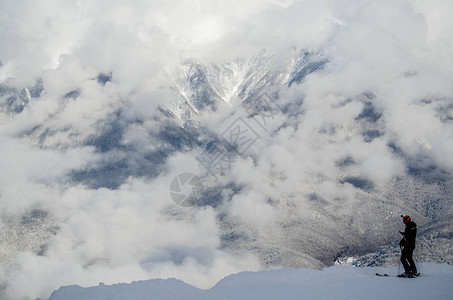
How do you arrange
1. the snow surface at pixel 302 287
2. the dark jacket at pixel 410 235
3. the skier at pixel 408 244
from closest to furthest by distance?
the snow surface at pixel 302 287
the skier at pixel 408 244
the dark jacket at pixel 410 235

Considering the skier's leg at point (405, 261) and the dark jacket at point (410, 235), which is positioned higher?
the dark jacket at point (410, 235)

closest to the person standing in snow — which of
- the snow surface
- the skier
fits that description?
the skier

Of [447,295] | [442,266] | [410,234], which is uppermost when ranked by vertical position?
[410,234]

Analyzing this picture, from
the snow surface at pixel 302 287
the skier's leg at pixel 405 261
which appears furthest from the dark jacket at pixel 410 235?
the snow surface at pixel 302 287

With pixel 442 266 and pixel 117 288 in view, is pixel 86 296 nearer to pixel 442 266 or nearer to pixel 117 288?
pixel 117 288

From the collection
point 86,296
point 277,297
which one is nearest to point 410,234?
point 277,297

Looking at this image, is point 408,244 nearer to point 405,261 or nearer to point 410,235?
point 410,235

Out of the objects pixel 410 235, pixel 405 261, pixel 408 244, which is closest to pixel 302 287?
pixel 405 261

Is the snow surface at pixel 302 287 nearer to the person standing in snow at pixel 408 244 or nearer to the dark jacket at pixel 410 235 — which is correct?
the person standing in snow at pixel 408 244
